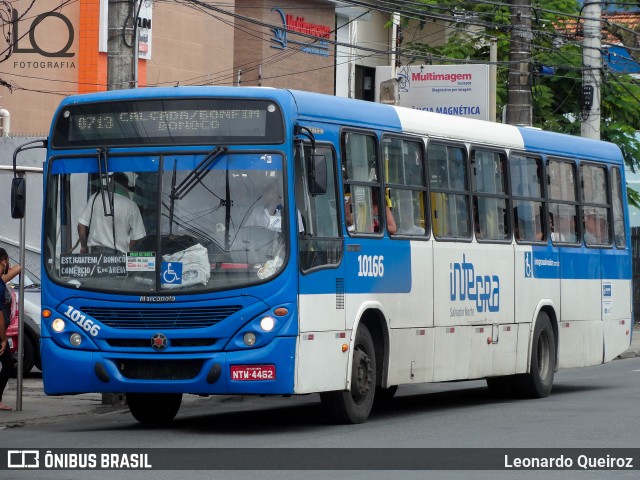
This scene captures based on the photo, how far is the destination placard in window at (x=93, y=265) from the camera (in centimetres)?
1320

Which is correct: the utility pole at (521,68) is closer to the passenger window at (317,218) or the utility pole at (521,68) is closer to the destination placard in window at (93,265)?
the passenger window at (317,218)

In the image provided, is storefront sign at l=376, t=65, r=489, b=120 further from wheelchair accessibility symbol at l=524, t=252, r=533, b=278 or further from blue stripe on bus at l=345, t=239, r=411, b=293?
blue stripe on bus at l=345, t=239, r=411, b=293

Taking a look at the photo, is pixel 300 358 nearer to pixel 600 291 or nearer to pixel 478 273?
pixel 478 273

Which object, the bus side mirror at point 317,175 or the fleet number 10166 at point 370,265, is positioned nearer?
the bus side mirror at point 317,175

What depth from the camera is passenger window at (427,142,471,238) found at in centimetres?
1561

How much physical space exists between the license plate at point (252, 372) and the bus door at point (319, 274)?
0.25 meters

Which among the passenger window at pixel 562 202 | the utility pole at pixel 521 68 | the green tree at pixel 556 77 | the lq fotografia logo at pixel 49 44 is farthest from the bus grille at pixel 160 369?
the lq fotografia logo at pixel 49 44

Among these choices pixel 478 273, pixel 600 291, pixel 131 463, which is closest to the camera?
pixel 131 463

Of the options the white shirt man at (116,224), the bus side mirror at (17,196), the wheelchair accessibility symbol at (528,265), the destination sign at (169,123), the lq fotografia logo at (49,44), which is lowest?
the wheelchair accessibility symbol at (528,265)

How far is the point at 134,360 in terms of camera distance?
42.9 feet

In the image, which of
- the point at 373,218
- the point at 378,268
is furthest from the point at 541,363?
the point at 373,218

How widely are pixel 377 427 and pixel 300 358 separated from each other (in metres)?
1.31

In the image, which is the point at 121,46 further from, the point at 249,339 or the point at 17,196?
the point at 249,339
